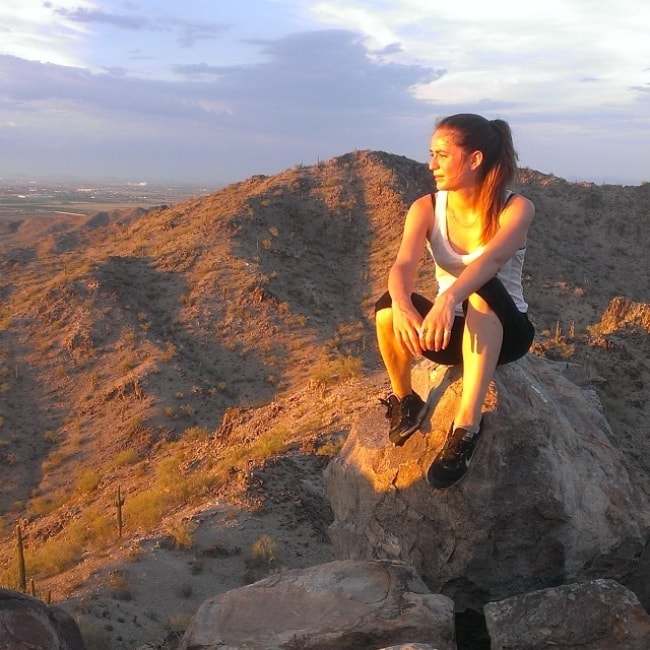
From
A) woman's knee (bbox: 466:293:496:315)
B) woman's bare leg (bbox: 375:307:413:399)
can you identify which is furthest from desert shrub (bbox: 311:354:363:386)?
woman's knee (bbox: 466:293:496:315)

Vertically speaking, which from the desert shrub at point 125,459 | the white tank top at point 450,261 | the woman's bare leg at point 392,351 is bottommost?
the desert shrub at point 125,459

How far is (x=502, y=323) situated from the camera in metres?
3.60

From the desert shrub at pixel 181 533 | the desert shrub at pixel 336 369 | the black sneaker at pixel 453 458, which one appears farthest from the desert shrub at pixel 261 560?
the desert shrub at pixel 336 369

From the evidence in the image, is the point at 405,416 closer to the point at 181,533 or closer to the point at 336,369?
the point at 181,533

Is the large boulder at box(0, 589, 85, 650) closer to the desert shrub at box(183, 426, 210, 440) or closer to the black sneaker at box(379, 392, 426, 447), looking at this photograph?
the black sneaker at box(379, 392, 426, 447)

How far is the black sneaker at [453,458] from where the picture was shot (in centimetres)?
368

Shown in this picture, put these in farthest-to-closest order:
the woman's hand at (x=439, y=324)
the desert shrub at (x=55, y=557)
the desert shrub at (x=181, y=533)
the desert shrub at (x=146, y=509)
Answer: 1. the desert shrub at (x=146, y=509)
2. the desert shrub at (x=55, y=557)
3. the desert shrub at (x=181, y=533)
4. the woman's hand at (x=439, y=324)

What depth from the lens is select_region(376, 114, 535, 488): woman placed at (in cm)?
355

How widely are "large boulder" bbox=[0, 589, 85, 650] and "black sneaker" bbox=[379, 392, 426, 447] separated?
2.11m

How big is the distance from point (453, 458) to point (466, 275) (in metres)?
1.01

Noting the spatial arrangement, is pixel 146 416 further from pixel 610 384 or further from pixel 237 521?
pixel 610 384

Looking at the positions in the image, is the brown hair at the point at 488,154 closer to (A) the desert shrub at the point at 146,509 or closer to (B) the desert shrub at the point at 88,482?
(A) the desert shrub at the point at 146,509

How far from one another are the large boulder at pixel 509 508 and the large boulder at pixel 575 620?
581mm

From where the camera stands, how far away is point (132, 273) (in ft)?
70.7
